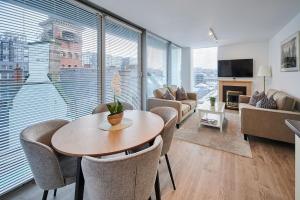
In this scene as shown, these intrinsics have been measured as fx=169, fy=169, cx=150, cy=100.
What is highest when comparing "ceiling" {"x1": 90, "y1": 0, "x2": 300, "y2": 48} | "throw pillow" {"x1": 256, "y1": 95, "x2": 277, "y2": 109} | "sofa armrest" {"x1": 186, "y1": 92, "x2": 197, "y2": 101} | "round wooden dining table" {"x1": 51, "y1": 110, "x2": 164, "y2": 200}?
"ceiling" {"x1": 90, "y1": 0, "x2": 300, "y2": 48}

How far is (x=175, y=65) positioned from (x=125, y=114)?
4.68 metres

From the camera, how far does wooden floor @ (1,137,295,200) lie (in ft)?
5.85

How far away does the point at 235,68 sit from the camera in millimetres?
6055

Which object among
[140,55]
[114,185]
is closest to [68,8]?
[140,55]

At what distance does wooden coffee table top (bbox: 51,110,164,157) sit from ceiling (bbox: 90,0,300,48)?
2.04m

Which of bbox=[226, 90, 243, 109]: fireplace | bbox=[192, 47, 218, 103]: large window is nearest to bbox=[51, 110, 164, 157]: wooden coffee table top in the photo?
bbox=[226, 90, 243, 109]: fireplace

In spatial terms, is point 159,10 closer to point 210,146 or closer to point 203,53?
point 210,146

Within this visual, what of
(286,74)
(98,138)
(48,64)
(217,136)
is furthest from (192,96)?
(98,138)

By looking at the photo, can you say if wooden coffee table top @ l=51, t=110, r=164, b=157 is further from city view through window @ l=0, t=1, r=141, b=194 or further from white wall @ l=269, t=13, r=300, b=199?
white wall @ l=269, t=13, r=300, b=199

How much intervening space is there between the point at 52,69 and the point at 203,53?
6.14 meters

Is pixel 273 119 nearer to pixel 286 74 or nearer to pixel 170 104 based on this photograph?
pixel 286 74

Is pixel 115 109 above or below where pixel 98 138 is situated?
above

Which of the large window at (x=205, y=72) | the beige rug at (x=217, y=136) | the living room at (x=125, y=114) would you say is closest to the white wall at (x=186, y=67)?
the large window at (x=205, y=72)

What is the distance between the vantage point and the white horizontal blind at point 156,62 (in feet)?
15.4
